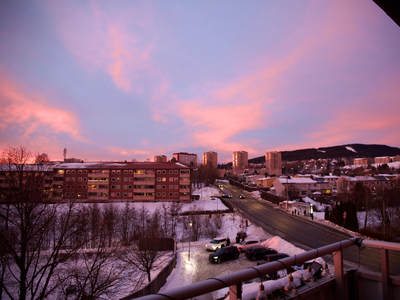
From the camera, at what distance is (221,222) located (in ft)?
105

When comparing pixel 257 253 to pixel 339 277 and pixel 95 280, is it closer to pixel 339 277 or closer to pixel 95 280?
pixel 95 280

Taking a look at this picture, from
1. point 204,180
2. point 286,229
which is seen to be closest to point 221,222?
point 286,229

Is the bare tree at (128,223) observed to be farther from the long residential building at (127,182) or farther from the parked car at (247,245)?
the long residential building at (127,182)

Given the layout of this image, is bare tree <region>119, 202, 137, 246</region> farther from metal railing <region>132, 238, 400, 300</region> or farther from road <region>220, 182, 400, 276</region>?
metal railing <region>132, 238, 400, 300</region>

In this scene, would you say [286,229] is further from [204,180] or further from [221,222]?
[204,180]

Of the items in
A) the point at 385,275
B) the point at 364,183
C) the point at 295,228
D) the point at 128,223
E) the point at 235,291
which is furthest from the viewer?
the point at 364,183

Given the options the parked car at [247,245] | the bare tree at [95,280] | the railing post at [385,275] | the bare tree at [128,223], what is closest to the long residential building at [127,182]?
the bare tree at [128,223]

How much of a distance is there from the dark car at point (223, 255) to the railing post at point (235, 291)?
18215 millimetres

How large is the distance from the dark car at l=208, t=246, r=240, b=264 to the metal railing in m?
17.1

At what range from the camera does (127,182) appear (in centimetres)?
4984

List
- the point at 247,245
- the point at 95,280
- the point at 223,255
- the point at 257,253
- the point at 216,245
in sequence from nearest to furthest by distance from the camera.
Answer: the point at 95,280 < the point at 223,255 < the point at 257,253 < the point at 247,245 < the point at 216,245

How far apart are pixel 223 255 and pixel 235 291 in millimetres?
18554

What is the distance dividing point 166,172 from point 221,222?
21.9 meters

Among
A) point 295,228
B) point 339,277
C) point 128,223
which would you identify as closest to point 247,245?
point 295,228
